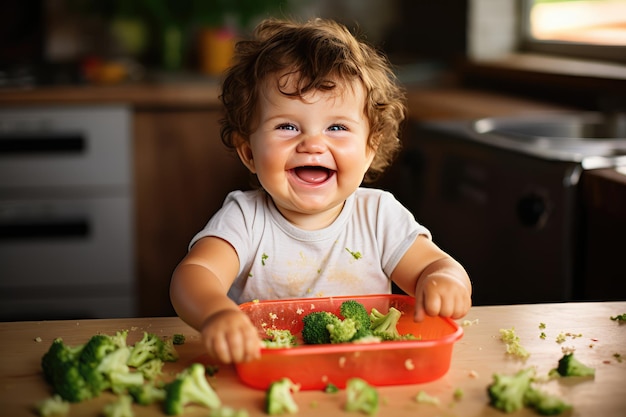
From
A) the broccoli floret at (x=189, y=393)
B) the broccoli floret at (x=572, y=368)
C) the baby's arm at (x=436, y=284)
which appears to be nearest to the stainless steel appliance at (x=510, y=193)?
the baby's arm at (x=436, y=284)

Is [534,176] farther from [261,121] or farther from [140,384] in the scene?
[140,384]

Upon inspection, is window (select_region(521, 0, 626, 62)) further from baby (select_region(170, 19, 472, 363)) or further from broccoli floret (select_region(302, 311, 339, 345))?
broccoli floret (select_region(302, 311, 339, 345))

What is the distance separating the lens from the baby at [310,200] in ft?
3.48

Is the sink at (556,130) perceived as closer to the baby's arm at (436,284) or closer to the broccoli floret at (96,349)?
the baby's arm at (436,284)

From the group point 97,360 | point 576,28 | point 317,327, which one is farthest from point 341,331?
point 576,28

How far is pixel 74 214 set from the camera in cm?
318

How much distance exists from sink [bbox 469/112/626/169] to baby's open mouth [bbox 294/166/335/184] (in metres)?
0.99

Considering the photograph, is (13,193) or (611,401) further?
(13,193)

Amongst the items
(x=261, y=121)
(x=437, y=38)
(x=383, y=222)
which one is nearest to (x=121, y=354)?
(x=261, y=121)

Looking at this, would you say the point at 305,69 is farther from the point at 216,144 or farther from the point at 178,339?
the point at 216,144

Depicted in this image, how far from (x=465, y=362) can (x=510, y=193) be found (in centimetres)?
115

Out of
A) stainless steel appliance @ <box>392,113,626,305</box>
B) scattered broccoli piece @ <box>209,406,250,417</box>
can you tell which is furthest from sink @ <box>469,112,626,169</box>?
scattered broccoli piece @ <box>209,406,250,417</box>

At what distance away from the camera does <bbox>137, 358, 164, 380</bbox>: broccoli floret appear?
83cm

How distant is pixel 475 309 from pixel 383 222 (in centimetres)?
25
